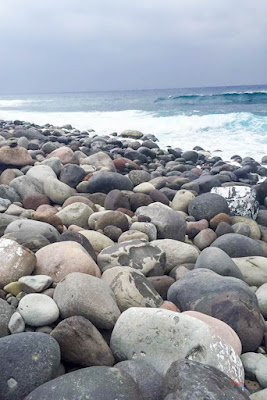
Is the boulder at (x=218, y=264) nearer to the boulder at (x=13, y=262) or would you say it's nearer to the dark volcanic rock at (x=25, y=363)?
the boulder at (x=13, y=262)

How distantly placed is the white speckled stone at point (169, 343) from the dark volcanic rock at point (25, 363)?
0.44 meters

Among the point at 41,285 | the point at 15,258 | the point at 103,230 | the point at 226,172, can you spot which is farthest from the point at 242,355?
the point at 226,172

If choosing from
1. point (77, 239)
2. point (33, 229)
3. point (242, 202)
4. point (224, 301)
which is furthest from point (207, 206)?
point (224, 301)

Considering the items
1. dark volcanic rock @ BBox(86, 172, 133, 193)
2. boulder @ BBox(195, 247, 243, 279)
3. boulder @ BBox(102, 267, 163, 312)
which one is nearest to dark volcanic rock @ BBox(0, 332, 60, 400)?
boulder @ BBox(102, 267, 163, 312)

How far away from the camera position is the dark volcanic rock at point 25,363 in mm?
1921

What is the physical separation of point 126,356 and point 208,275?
112cm

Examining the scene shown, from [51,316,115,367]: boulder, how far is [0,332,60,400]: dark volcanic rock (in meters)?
0.14

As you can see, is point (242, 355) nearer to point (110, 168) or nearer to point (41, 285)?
point (41, 285)

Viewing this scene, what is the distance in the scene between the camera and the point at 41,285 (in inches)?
110

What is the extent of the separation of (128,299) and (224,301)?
0.67m

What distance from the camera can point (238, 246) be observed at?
4281mm

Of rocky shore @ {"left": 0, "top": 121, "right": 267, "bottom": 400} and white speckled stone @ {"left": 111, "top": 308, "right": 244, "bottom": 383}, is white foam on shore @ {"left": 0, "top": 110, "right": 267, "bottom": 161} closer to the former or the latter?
rocky shore @ {"left": 0, "top": 121, "right": 267, "bottom": 400}

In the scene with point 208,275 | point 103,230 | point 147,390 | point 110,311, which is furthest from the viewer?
point 103,230

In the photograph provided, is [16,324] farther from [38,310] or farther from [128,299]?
[128,299]
